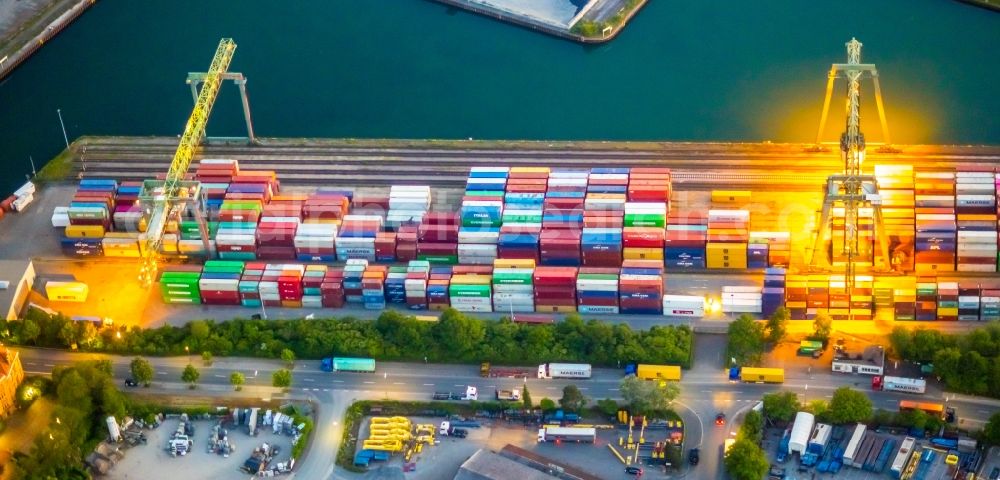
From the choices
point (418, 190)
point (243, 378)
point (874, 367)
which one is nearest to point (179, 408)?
point (243, 378)

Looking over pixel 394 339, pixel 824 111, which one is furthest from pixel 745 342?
pixel 824 111

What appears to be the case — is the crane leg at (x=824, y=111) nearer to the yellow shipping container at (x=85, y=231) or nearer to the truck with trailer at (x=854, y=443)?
the truck with trailer at (x=854, y=443)

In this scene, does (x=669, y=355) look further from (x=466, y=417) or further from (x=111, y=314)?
(x=111, y=314)

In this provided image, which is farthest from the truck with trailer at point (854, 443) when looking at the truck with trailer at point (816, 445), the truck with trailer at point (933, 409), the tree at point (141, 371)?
the tree at point (141, 371)

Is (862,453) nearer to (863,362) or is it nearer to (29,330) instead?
(863,362)

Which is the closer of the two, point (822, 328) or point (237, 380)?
point (822, 328)

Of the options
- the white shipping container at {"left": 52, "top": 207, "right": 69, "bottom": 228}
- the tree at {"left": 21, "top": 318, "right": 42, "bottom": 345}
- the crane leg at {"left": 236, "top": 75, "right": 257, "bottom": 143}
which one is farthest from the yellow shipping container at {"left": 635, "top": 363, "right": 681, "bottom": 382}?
the white shipping container at {"left": 52, "top": 207, "right": 69, "bottom": 228}
